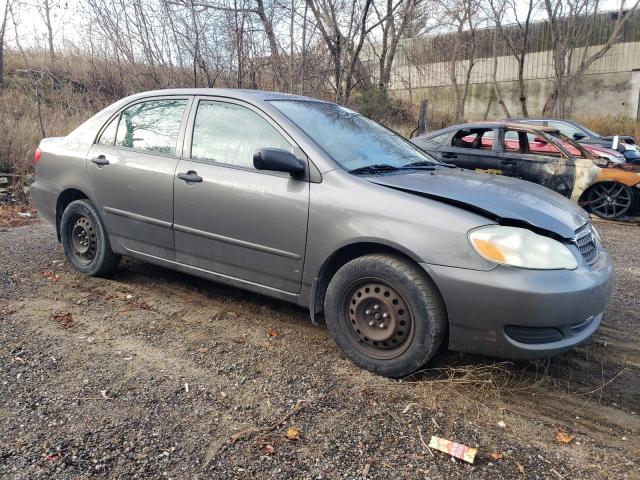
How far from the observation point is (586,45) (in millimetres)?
22891

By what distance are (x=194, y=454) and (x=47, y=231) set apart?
17.4 feet

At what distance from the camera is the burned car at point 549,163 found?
7.94 m

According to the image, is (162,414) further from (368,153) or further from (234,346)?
(368,153)

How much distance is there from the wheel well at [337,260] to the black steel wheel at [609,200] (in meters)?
6.28

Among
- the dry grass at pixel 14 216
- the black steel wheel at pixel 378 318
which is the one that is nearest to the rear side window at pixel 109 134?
the black steel wheel at pixel 378 318

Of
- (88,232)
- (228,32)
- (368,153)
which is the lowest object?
(88,232)

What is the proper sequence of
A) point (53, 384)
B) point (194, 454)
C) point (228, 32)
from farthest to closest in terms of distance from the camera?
1. point (228, 32)
2. point (53, 384)
3. point (194, 454)

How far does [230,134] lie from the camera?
3.80 metres

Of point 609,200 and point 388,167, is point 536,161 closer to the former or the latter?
point 609,200

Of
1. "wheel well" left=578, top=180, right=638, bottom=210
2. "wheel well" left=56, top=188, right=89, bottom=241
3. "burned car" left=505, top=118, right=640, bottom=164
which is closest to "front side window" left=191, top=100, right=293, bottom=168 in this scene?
"wheel well" left=56, top=188, right=89, bottom=241

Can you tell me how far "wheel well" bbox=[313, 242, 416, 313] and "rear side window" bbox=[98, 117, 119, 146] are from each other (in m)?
2.36

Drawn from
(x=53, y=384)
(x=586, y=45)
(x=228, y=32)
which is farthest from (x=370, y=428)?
(x=586, y=45)

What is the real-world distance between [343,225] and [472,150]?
6325mm

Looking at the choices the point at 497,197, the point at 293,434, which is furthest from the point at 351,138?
the point at 293,434
